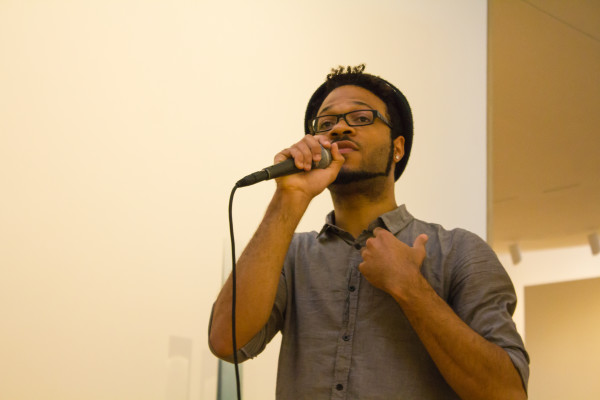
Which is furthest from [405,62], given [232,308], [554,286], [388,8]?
[232,308]

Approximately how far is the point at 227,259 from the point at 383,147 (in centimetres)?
71

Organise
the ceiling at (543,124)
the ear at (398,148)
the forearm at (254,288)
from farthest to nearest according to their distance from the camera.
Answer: the ceiling at (543,124) → the ear at (398,148) → the forearm at (254,288)

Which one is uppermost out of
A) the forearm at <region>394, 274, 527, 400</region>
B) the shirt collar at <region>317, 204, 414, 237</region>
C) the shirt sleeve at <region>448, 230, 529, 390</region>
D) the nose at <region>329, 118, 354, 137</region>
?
the nose at <region>329, 118, 354, 137</region>

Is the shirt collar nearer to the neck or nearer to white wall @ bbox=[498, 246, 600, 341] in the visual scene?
the neck

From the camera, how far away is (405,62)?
2.48m

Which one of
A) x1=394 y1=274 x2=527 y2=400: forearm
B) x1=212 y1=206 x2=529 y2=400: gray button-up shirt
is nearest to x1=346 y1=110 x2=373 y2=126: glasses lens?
x1=212 y1=206 x2=529 y2=400: gray button-up shirt

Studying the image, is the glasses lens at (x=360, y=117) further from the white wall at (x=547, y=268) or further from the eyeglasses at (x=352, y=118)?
the white wall at (x=547, y=268)

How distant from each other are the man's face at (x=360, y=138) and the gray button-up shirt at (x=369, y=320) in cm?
12

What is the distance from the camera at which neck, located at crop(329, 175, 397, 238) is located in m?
1.39

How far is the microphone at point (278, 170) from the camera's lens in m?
1.08

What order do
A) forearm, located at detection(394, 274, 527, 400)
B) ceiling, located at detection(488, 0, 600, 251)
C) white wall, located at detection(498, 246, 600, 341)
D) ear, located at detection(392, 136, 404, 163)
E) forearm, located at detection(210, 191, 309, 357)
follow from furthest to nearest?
ceiling, located at detection(488, 0, 600, 251) → white wall, located at detection(498, 246, 600, 341) → ear, located at detection(392, 136, 404, 163) → forearm, located at detection(210, 191, 309, 357) → forearm, located at detection(394, 274, 527, 400)

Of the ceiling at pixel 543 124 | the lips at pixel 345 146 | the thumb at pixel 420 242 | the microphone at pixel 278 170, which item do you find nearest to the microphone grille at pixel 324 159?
the microphone at pixel 278 170

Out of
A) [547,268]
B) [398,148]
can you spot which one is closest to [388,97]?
Result: [398,148]

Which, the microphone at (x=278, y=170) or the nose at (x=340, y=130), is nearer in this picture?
the microphone at (x=278, y=170)
